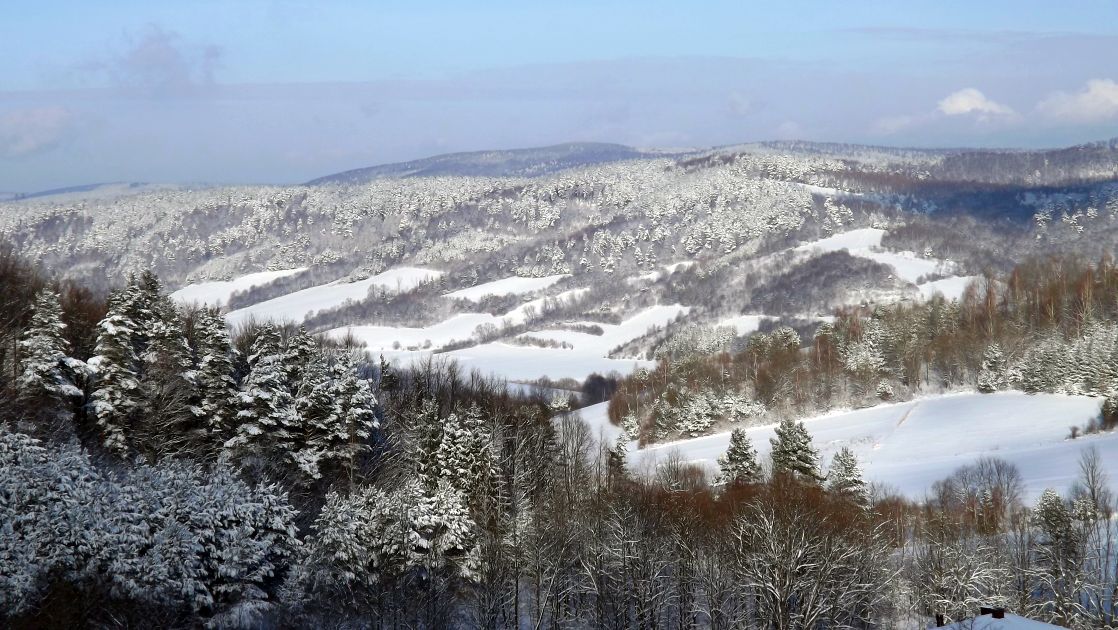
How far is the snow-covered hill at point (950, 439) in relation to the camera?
203 feet

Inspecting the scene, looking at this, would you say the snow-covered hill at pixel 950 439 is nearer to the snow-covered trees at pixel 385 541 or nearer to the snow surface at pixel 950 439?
the snow surface at pixel 950 439

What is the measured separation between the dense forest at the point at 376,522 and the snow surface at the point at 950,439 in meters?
6.83

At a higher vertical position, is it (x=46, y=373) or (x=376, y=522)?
(x=46, y=373)

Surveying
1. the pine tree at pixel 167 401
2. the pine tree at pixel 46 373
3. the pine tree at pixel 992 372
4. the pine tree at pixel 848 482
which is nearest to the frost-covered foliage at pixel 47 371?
the pine tree at pixel 46 373

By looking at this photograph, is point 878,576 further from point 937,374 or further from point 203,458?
point 937,374

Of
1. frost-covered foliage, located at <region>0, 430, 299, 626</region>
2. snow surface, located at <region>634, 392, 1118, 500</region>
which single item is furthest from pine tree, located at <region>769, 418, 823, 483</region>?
frost-covered foliage, located at <region>0, 430, 299, 626</region>

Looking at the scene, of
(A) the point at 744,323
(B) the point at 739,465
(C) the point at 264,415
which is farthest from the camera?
(A) the point at 744,323

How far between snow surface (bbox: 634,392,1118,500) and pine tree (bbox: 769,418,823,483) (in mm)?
8450

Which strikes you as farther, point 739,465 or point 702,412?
point 702,412

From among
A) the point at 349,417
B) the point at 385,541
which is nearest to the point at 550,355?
the point at 349,417

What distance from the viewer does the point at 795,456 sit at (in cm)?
5406

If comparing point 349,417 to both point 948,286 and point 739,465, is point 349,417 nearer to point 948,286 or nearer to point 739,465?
point 739,465

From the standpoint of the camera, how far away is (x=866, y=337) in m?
104

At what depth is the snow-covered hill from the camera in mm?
62000
